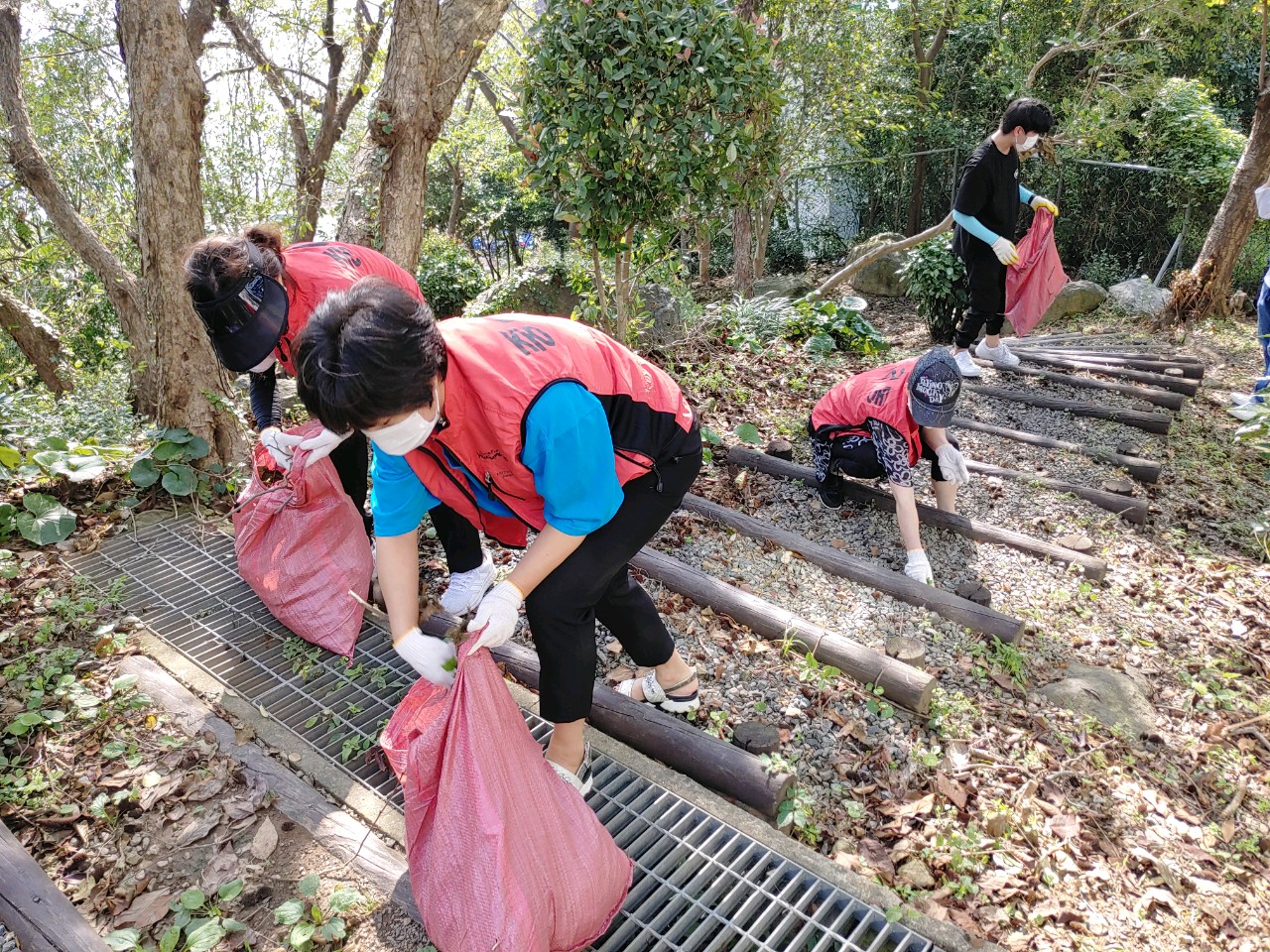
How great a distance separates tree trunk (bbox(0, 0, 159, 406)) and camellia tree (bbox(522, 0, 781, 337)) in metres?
2.28

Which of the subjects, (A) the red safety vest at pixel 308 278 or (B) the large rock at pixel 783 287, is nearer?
(A) the red safety vest at pixel 308 278

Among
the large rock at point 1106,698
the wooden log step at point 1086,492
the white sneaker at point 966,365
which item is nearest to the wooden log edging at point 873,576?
the large rock at point 1106,698

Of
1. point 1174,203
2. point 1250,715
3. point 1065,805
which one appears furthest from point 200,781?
point 1174,203

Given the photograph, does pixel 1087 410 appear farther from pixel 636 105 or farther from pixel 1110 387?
pixel 636 105

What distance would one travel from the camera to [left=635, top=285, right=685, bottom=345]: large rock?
20.1 feet

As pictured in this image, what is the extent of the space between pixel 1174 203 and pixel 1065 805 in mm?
9931

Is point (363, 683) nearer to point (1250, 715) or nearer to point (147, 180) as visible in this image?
point (147, 180)

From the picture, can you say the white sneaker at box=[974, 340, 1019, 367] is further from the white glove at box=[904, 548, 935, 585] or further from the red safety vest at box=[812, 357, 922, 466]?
the white glove at box=[904, 548, 935, 585]

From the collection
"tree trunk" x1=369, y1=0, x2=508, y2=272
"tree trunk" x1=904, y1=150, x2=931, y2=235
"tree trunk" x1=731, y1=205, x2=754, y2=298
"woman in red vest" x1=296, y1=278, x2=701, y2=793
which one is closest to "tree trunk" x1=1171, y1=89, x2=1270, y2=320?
"tree trunk" x1=731, y1=205, x2=754, y2=298

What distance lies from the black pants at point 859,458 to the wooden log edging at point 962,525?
0.40 feet

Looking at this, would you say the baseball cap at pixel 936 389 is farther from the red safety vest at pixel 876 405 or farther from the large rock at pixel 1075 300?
the large rock at pixel 1075 300

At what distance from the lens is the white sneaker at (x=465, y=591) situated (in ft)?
9.54

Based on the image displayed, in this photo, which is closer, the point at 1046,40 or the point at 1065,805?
the point at 1065,805

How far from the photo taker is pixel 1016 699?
269 centimetres
